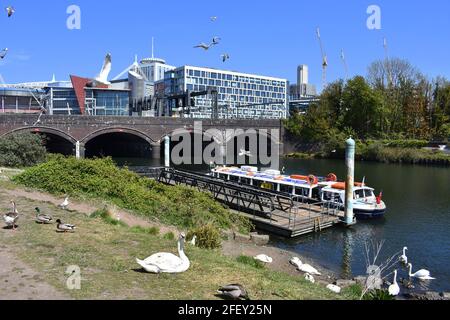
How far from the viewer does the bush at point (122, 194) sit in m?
25.8

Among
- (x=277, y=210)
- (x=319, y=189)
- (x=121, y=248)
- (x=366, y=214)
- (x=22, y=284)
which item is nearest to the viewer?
(x=22, y=284)

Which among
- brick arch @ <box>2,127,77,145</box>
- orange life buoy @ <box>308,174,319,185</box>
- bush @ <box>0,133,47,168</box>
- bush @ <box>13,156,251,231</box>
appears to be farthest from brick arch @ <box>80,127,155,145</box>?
bush @ <box>13,156,251,231</box>

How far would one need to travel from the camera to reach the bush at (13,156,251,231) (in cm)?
2584

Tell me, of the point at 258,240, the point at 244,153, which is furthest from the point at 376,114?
the point at 258,240

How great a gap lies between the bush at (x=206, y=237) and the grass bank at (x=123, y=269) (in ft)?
7.90

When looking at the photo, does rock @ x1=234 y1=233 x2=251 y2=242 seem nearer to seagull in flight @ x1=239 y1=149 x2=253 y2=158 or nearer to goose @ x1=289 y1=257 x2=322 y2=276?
goose @ x1=289 y1=257 x2=322 y2=276

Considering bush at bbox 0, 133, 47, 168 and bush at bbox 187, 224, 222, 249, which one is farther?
bush at bbox 0, 133, 47, 168

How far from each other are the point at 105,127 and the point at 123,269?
65237mm

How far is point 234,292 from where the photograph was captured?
1051 centimetres

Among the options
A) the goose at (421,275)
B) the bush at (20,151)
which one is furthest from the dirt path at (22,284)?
the bush at (20,151)

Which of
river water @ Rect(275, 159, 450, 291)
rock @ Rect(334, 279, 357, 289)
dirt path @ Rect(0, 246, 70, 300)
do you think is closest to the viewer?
dirt path @ Rect(0, 246, 70, 300)

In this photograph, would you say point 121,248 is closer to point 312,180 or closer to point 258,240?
point 258,240

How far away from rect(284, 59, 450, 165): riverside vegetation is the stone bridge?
18.3 meters
